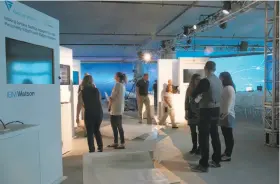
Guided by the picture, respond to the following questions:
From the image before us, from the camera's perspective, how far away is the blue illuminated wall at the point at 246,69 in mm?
11728

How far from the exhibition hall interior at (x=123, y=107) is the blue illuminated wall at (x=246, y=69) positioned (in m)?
1.71

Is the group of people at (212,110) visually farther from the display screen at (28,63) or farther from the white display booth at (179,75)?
the white display booth at (179,75)

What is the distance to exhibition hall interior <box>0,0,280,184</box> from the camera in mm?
1863

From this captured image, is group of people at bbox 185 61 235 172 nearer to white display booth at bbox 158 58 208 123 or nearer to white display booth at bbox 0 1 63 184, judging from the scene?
white display booth at bbox 0 1 63 184

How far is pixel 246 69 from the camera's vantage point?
474 inches

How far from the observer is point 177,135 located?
6121 millimetres

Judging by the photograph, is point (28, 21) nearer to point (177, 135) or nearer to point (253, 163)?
point (253, 163)

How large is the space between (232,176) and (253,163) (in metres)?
0.73

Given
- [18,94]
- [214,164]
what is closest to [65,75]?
[18,94]

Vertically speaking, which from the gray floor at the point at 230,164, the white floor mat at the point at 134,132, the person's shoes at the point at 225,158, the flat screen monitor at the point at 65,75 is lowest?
the gray floor at the point at 230,164

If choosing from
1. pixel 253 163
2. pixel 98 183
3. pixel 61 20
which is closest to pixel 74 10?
pixel 61 20

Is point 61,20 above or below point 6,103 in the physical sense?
above

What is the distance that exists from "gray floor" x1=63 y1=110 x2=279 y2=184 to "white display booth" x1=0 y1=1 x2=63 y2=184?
2.64 feet

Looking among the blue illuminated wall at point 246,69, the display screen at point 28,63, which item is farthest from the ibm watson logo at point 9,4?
the blue illuminated wall at point 246,69
